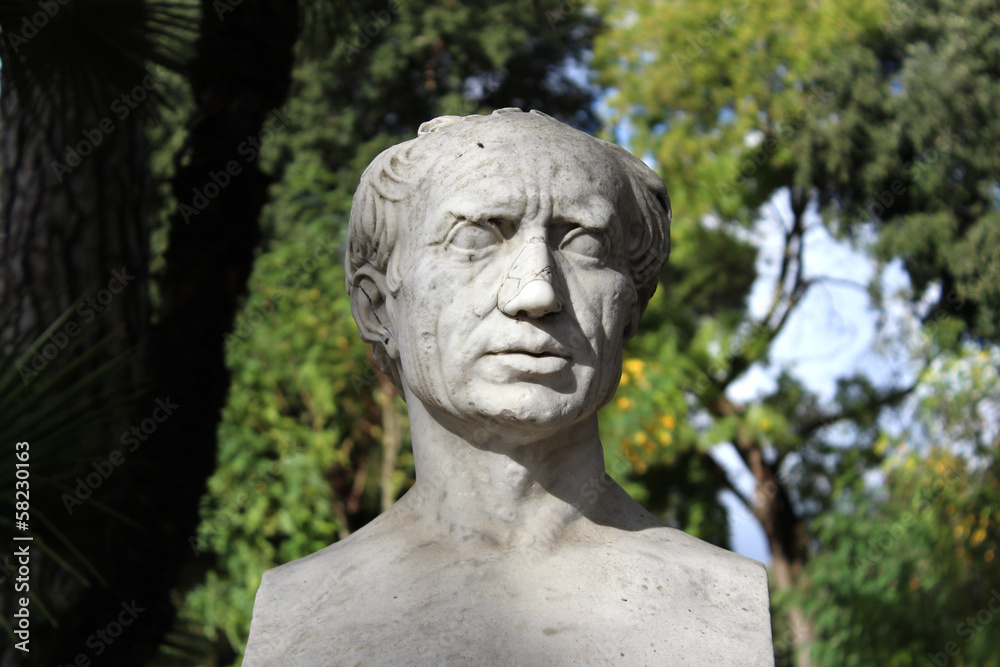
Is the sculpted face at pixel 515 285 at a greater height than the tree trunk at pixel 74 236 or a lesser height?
greater

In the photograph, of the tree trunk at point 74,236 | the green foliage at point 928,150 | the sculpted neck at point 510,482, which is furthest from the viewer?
the green foliage at point 928,150

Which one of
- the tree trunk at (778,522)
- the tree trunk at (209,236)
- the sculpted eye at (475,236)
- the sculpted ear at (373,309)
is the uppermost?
the sculpted eye at (475,236)

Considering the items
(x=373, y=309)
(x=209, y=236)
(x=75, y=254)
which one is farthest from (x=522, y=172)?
(x=75, y=254)

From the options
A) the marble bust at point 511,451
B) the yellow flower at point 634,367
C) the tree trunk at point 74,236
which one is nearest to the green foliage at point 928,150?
the yellow flower at point 634,367

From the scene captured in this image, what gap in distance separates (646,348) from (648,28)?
15.3 ft

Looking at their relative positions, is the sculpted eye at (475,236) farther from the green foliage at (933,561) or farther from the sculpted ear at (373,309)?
the green foliage at (933,561)

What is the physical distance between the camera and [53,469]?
3.44 meters

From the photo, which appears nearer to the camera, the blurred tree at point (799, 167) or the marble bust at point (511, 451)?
the marble bust at point (511, 451)

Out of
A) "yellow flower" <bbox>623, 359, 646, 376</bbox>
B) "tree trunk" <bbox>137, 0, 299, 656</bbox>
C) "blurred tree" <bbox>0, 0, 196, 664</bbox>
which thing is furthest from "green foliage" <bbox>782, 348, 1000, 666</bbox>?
"blurred tree" <bbox>0, 0, 196, 664</bbox>

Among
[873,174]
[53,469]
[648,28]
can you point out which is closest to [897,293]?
[873,174]

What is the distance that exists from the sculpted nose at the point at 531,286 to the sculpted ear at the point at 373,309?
1.47ft

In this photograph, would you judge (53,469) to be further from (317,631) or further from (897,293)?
(897,293)

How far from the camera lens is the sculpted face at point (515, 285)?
2293mm

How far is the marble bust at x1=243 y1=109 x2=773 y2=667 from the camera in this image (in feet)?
7.48
